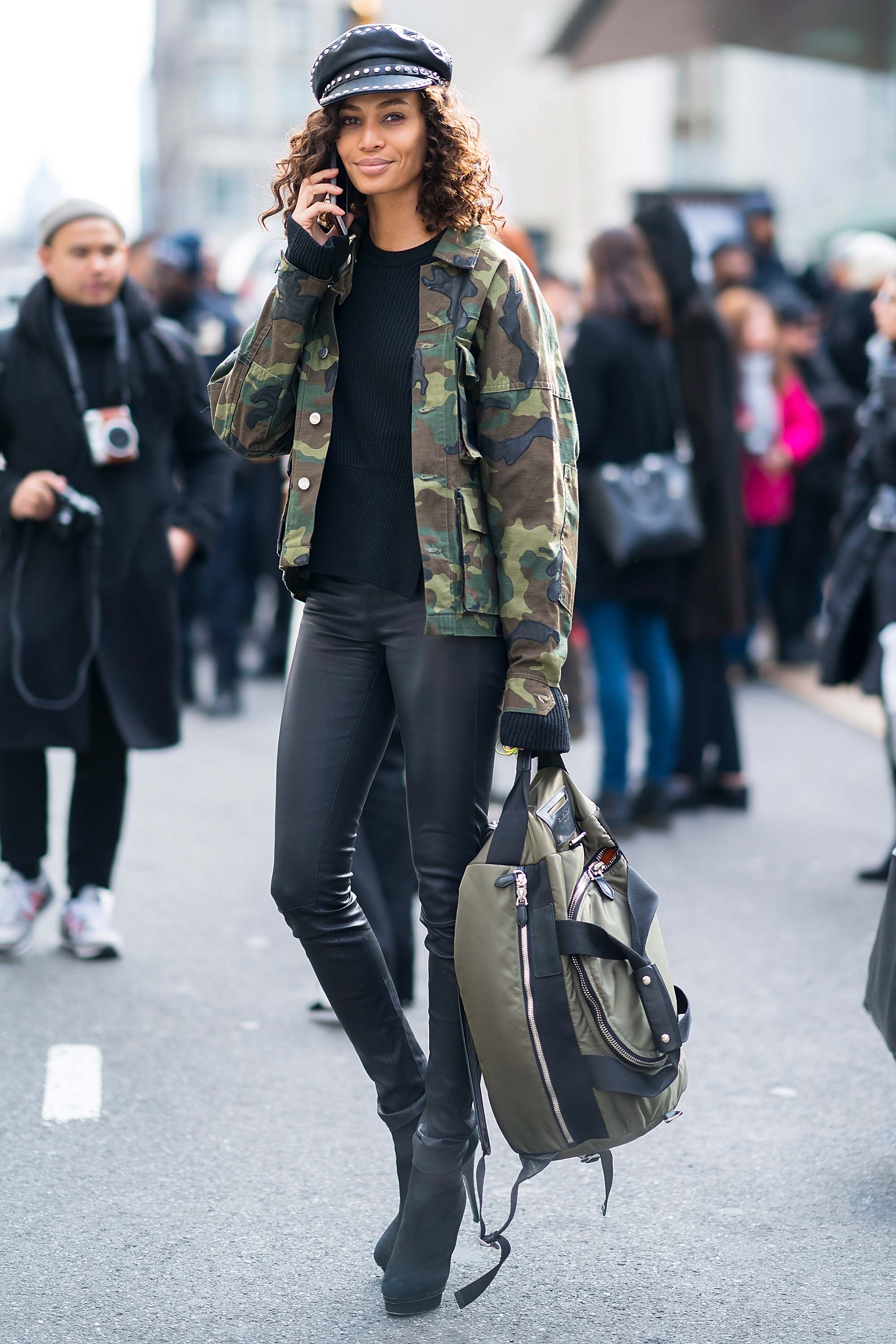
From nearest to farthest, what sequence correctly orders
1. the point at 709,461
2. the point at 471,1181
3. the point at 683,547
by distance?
the point at 471,1181
the point at 683,547
the point at 709,461

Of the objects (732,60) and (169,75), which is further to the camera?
(169,75)

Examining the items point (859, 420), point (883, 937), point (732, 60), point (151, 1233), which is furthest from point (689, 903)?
point (732, 60)

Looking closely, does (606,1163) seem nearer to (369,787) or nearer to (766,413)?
(369,787)

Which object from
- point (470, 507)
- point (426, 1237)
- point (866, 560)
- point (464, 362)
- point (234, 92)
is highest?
point (234, 92)

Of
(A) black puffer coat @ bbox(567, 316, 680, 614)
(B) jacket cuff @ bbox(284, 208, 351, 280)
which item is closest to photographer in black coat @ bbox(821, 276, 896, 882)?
(A) black puffer coat @ bbox(567, 316, 680, 614)

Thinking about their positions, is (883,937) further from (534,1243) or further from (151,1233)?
(151,1233)

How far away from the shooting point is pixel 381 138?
277 centimetres

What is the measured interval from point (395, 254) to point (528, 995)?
4.18ft

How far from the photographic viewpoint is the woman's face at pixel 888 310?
16.6 ft

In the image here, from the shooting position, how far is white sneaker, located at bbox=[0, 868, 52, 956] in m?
4.90

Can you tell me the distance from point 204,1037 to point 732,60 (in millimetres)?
28629

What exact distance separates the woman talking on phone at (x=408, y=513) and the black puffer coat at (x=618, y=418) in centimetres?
318

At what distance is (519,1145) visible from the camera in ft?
9.12

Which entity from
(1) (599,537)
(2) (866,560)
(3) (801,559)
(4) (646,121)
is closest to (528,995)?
(2) (866,560)
